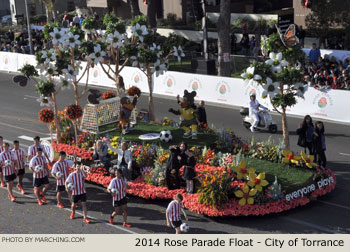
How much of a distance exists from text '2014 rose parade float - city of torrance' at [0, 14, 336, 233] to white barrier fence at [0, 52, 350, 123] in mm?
3525

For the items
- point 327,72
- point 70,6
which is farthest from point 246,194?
point 70,6

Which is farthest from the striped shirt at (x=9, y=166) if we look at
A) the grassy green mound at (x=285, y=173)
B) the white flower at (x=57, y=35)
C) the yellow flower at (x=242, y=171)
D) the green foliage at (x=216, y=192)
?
the grassy green mound at (x=285, y=173)

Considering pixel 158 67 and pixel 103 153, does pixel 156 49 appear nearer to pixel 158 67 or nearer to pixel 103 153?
pixel 158 67

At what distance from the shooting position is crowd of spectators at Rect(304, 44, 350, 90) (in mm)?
27106

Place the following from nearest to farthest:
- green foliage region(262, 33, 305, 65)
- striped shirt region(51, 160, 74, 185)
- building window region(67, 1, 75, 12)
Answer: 1. striped shirt region(51, 160, 74, 185)
2. green foliage region(262, 33, 305, 65)
3. building window region(67, 1, 75, 12)

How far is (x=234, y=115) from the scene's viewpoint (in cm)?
2733

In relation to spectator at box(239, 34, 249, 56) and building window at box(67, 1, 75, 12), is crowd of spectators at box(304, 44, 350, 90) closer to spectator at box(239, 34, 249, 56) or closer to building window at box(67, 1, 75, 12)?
spectator at box(239, 34, 249, 56)

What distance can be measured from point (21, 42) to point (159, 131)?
2840 centimetres

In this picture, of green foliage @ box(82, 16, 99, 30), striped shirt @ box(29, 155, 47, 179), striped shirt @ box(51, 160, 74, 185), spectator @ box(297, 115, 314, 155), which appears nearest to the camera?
striped shirt @ box(51, 160, 74, 185)

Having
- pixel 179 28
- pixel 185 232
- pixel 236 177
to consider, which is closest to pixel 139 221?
pixel 185 232

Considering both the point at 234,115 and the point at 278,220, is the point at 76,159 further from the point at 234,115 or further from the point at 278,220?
the point at 234,115

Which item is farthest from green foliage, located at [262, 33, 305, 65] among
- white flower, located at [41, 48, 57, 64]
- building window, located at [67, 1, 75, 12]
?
building window, located at [67, 1, 75, 12]

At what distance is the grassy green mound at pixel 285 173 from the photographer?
1622 cm

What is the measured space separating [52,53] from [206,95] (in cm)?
1146
